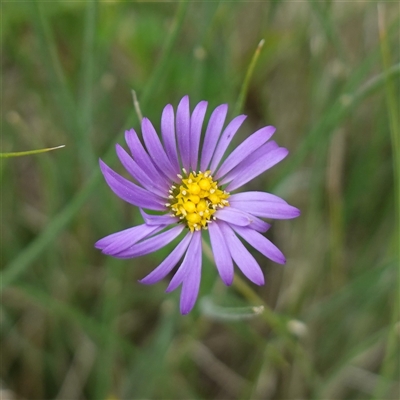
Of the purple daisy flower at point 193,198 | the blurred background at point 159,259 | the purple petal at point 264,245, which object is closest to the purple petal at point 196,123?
the purple daisy flower at point 193,198

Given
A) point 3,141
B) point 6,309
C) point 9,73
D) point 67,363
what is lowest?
point 67,363

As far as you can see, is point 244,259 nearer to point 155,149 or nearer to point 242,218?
point 242,218

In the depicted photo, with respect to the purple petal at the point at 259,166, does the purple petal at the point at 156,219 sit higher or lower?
lower

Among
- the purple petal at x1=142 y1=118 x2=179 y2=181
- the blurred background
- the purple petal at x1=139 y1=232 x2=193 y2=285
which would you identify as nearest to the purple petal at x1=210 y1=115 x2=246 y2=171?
the purple petal at x1=142 y1=118 x2=179 y2=181

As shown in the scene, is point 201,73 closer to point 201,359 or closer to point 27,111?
point 27,111

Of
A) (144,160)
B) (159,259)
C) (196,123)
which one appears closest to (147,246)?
(144,160)

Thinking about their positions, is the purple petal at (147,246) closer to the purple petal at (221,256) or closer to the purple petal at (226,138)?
the purple petal at (221,256)

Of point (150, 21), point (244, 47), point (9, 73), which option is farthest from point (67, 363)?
point (244, 47)
